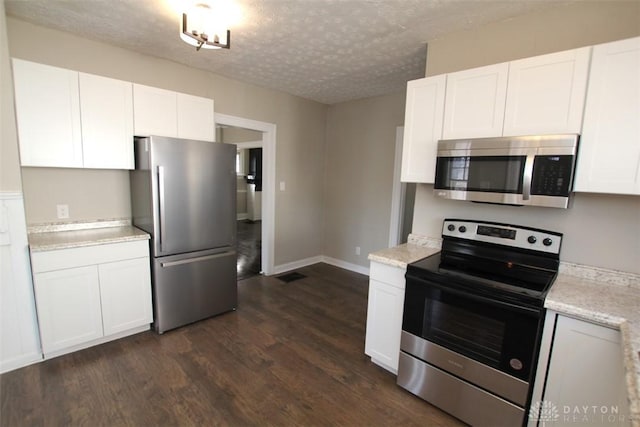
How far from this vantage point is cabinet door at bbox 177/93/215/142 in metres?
2.89

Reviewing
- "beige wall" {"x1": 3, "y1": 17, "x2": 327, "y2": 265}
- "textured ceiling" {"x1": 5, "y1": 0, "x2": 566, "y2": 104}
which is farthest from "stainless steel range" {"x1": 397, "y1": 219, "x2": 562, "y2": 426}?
"beige wall" {"x1": 3, "y1": 17, "x2": 327, "y2": 265}

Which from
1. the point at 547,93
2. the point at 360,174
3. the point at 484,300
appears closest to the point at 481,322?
the point at 484,300

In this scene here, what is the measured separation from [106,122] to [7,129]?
61 centimetres

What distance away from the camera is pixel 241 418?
1.79 metres

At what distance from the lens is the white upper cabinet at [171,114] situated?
264 cm

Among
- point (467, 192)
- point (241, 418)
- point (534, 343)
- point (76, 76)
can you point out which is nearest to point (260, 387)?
point (241, 418)

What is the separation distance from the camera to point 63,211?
2.59m

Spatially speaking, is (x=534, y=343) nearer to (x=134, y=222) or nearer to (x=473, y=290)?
(x=473, y=290)

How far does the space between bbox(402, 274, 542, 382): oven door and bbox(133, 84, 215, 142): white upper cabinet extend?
2527 millimetres

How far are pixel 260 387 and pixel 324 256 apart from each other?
3023 millimetres

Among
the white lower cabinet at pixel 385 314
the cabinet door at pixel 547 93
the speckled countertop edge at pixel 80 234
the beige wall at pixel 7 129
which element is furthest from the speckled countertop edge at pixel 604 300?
the beige wall at pixel 7 129

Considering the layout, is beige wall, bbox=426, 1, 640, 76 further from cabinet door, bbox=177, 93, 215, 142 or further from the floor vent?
the floor vent

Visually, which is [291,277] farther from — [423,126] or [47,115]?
[47,115]

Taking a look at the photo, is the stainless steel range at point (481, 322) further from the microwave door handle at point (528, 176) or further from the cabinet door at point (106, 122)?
the cabinet door at point (106, 122)
